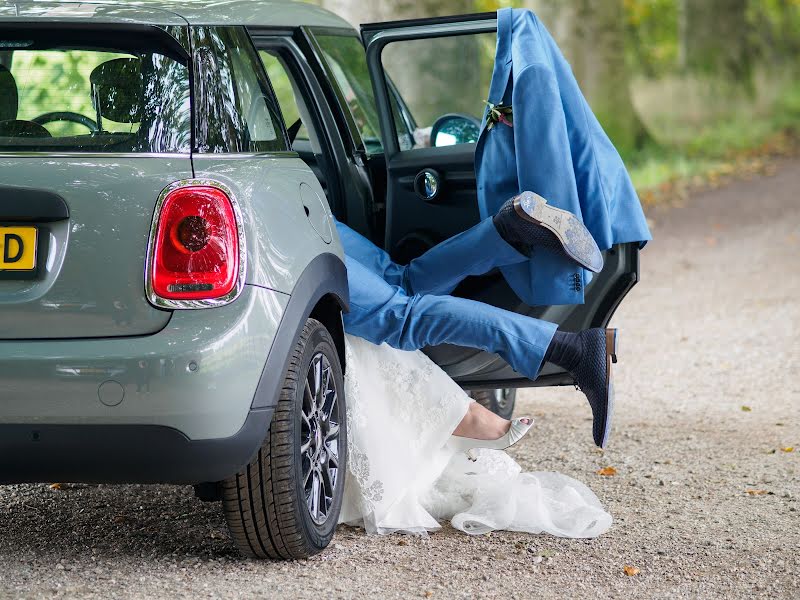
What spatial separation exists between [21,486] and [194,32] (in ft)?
7.28

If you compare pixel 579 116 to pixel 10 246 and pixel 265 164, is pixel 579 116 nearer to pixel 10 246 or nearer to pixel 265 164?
pixel 265 164

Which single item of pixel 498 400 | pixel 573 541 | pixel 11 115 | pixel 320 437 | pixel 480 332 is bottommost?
pixel 498 400

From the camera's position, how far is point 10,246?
3.23m

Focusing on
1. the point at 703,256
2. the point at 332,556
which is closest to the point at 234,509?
the point at 332,556

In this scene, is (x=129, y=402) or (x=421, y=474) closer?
(x=129, y=402)

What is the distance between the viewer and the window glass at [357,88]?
5094 mm

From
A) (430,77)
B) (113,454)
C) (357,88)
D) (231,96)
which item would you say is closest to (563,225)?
(231,96)

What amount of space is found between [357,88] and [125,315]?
241 cm

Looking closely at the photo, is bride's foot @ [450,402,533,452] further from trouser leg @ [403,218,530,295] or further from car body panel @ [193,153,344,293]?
car body panel @ [193,153,344,293]

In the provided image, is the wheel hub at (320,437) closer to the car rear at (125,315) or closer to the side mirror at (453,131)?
the car rear at (125,315)

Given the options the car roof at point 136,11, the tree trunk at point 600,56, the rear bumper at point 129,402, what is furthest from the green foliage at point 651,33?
the rear bumper at point 129,402

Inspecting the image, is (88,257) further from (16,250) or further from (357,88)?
(357,88)

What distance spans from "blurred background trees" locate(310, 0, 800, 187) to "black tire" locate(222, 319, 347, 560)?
9420 millimetres

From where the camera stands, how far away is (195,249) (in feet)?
10.7
